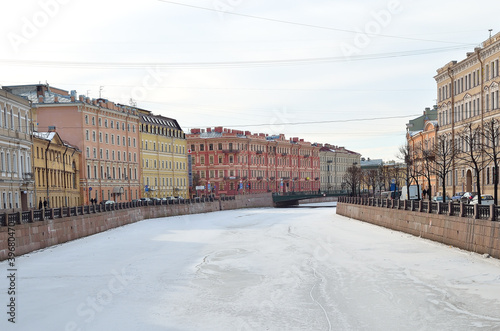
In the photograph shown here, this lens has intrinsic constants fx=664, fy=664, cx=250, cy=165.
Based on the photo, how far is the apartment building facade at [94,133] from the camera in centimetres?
7962

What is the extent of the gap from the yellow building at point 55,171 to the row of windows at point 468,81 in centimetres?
4047

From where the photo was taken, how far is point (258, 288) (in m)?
23.2

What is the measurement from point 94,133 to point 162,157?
23.5 meters

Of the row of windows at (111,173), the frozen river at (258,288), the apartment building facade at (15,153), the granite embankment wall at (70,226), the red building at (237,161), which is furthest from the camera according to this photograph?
the red building at (237,161)

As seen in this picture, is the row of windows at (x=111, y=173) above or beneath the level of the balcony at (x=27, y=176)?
above

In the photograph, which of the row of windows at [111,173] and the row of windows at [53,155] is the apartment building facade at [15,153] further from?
the row of windows at [111,173]

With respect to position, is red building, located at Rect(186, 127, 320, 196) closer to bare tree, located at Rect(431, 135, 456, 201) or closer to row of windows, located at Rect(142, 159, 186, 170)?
row of windows, located at Rect(142, 159, 186, 170)

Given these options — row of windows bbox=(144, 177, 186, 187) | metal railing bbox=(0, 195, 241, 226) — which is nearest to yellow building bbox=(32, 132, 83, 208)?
metal railing bbox=(0, 195, 241, 226)

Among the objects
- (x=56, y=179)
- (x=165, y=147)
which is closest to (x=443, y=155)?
(x=56, y=179)

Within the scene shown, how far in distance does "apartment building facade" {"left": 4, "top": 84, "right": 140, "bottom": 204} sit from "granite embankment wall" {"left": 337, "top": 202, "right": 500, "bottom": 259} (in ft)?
135

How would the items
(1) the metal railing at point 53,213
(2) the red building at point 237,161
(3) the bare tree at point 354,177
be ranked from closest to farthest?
(1) the metal railing at point 53,213, (3) the bare tree at point 354,177, (2) the red building at point 237,161

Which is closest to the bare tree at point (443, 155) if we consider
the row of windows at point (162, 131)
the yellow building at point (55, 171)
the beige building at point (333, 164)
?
the yellow building at point (55, 171)

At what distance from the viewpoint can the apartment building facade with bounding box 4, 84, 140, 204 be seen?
261 feet

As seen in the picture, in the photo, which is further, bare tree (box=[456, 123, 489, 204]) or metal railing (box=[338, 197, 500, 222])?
bare tree (box=[456, 123, 489, 204])
